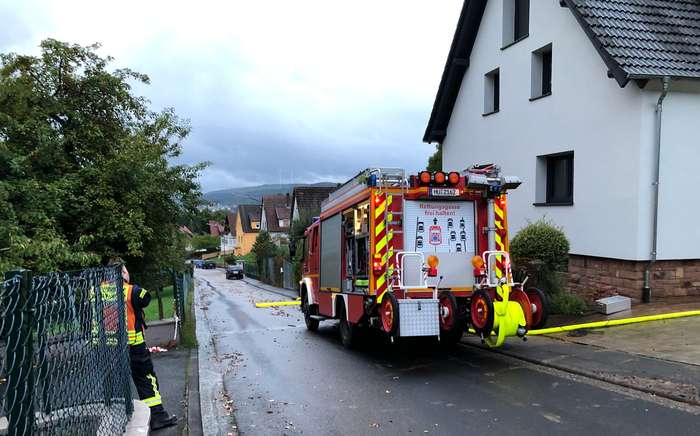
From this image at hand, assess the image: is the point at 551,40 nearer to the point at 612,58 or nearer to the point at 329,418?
the point at 612,58

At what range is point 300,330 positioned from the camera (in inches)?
518

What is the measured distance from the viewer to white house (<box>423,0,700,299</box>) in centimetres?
1115

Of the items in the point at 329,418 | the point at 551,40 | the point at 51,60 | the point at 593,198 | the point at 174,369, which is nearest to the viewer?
the point at 329,418

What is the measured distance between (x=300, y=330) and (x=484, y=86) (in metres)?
9.85

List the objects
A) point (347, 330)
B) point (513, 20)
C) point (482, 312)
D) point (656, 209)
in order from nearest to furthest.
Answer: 1. point (482, 312)
2. point (347, 330)
3. point (656, 209)
4. point (513, 20)

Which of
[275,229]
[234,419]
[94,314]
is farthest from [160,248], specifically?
[275,229]

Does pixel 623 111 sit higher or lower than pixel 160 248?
higher

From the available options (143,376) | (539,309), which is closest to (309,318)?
(539,309)

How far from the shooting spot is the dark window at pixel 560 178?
13816 millimetres

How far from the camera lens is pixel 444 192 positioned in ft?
28.5

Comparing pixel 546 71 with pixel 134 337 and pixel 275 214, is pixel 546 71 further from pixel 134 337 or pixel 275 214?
pixel 275 214

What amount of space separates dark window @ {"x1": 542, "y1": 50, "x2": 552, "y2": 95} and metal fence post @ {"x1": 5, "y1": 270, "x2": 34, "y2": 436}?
1461 centimetres

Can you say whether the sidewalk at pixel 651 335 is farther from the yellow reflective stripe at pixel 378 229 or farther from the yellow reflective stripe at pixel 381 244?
the yellow reflective stripe at pixel 378 229

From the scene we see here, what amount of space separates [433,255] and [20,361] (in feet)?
22.7
